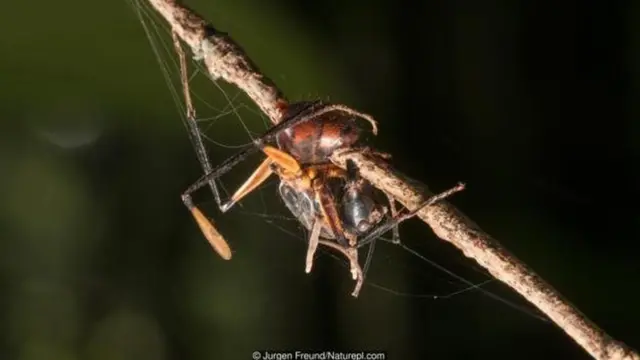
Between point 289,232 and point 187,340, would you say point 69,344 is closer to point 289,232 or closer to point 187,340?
point 187,340

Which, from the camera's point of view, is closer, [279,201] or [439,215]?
[439,215]

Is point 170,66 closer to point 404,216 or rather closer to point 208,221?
point 208,221

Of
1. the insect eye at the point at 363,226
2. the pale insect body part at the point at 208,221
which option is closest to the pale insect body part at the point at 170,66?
the pale insect body part at the point at 208,221

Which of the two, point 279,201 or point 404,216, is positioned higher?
point 279,201

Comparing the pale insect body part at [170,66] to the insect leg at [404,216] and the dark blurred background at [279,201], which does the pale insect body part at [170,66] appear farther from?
the insect leg at [404,216]

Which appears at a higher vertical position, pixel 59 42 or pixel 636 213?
pixel 59 42

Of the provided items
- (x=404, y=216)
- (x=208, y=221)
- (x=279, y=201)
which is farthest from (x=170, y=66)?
(x=404, y=216)

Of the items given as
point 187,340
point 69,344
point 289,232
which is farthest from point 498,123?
point 69,344

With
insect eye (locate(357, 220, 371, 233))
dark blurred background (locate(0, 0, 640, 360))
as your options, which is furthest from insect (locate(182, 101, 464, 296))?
dark blurred background (locate(0, 0, 640, 360))
